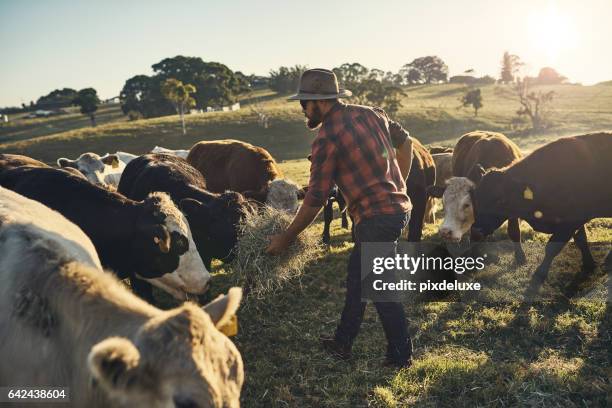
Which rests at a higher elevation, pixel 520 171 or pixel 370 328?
pixel 520 171

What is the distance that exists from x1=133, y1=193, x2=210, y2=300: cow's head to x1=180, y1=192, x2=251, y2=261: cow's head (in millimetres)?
997

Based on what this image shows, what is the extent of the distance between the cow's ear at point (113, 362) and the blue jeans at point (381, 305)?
282 centimetres

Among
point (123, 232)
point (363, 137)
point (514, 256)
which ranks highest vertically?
point (363, 137)

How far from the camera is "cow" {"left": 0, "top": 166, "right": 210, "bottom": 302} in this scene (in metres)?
5.42

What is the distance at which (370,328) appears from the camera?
577 centimetres

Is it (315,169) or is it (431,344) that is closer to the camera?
(315,169)

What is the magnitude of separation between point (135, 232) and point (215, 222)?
1.32 meters

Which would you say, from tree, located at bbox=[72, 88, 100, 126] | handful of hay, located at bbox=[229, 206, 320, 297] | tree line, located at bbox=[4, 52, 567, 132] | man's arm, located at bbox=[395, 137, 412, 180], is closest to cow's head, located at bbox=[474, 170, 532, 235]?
man's arm, located at bbox=[395, 137, 412, 180]

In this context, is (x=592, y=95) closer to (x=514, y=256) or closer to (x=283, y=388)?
(x=514, y=256)

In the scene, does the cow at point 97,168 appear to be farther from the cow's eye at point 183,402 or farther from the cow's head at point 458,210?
the cow's eye at point 183,402

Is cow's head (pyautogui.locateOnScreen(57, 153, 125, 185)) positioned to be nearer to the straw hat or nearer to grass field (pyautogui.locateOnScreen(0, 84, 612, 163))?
the straw hat

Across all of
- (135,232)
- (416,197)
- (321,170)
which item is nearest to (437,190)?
(416,197)

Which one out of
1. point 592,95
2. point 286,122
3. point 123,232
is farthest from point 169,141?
point 592,95

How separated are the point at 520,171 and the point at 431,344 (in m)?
3.54
